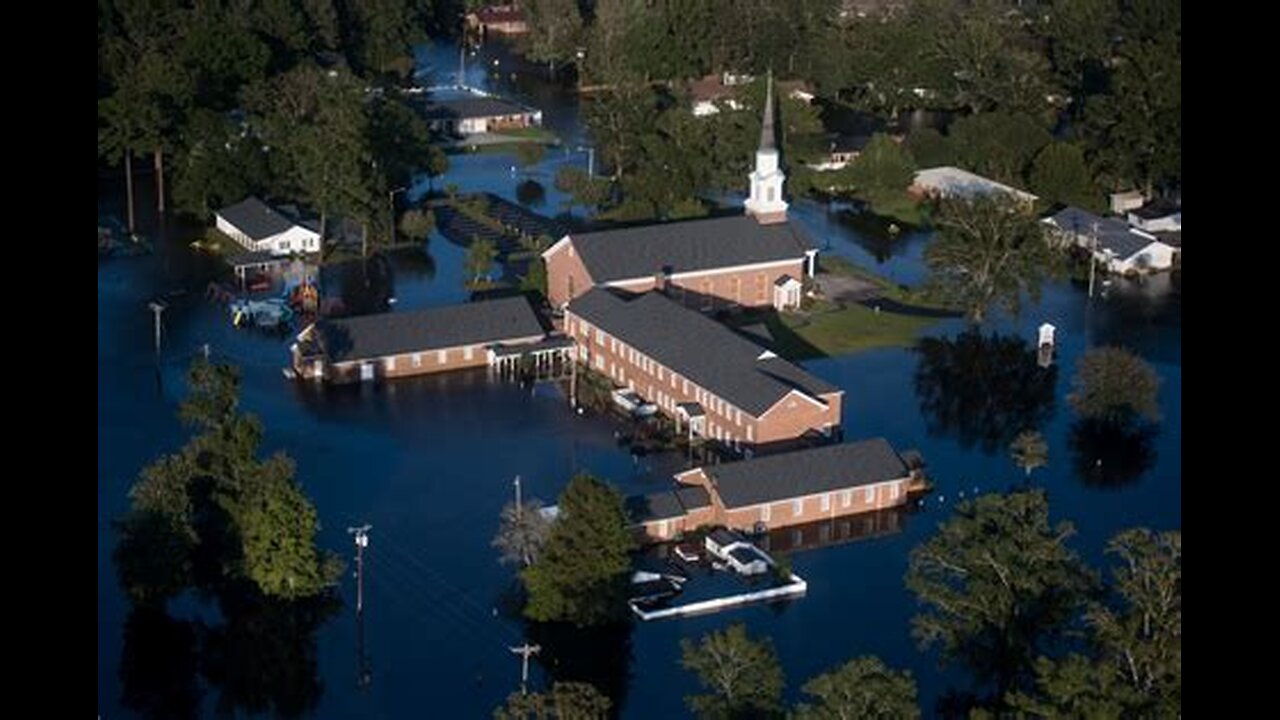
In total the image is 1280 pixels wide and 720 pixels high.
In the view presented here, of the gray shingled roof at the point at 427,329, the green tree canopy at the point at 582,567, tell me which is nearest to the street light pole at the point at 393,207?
the gray shingled roof at the point at 427,329

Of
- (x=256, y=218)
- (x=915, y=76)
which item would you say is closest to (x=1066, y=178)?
(x=915, y=76)

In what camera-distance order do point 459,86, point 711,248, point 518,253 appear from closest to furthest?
point 711,248 → point 518,253 → point 459,86

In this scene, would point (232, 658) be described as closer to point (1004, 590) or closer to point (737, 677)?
point (737, 677)

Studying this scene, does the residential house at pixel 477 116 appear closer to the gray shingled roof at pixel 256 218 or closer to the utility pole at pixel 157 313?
the gray shingled roof at pixel 256 218

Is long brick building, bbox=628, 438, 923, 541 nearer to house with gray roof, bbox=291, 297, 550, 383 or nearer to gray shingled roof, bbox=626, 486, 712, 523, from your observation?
gray shingled roof, bbox=626, 486, 712, 523

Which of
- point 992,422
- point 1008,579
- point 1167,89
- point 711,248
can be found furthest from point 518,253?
point 1008,579
